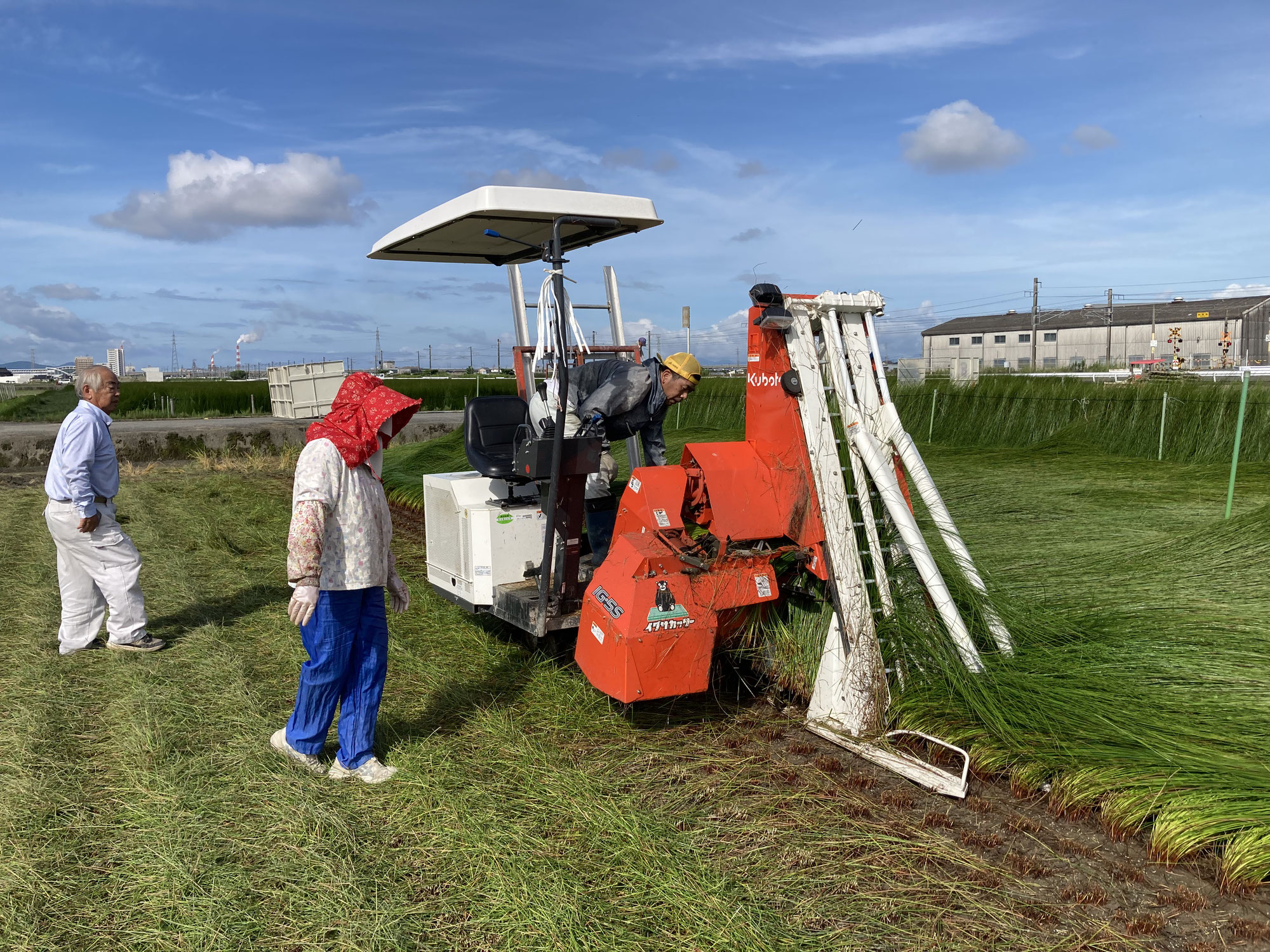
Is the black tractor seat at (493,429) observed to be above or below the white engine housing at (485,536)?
above

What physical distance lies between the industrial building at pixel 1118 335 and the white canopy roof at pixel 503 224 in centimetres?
3275

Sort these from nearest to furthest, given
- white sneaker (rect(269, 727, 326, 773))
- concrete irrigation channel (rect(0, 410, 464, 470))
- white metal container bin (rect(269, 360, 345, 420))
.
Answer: white sneaker (rect(269, 727, 326, 773)) → white metal container bin (rect(269, 360, 345, 420)) → concrete irrigation channel (rect(0, 410, 464, 470))

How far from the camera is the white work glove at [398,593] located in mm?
3768

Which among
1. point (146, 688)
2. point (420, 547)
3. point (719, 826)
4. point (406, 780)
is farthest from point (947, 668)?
point (420, 547)

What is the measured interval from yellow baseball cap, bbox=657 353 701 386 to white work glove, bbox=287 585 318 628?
6.80 ft

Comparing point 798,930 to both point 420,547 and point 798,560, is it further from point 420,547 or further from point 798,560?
point 420,547

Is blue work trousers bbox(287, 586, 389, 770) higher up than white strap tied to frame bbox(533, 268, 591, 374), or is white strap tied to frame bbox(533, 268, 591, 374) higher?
white strap tied to frame bbox(533, 268, 591, 374)

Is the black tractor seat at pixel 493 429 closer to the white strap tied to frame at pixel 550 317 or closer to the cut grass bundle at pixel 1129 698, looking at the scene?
the white strap tied to frame at pixel 550 317

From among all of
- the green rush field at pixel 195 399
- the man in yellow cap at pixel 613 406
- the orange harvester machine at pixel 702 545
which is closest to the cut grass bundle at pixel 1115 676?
the orange harvester machine at pixel 702 545

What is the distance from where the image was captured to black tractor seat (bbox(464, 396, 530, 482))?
4992 mm

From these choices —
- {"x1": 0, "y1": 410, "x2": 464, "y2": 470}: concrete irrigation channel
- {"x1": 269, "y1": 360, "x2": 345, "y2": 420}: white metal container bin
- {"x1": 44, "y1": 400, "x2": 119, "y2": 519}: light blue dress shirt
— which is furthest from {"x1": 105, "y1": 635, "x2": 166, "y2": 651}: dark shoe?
{"x1": 0, "y1": 410, "x2": 464, "y2": 470}: concrete irrigation channel

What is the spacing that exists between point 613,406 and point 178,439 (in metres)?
16.6

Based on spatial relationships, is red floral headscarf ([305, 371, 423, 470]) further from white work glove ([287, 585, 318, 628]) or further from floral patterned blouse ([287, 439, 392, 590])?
white work glove ([287, 585, 318, 628])

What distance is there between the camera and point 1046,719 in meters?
3.33
